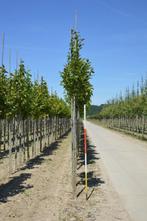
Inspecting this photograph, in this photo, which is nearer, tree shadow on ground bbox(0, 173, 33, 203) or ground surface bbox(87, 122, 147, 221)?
ground surface bbox(87, 122, 147, 221)

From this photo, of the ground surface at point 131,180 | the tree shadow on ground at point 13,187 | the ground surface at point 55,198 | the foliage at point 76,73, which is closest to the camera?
the ground surface at point 55,198

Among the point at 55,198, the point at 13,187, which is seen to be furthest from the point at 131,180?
the point at 13,187

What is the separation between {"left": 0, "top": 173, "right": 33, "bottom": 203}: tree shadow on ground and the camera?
12.8 meters

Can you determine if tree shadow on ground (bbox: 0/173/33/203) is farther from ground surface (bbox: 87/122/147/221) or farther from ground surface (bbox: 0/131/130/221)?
ground surface (bbox: 87/122/147/221)

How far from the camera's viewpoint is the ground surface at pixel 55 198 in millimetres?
10321

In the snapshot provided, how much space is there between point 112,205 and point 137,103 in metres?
44.0

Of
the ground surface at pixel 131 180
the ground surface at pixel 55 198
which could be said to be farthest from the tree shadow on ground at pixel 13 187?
the ground surface at pixel 131 180

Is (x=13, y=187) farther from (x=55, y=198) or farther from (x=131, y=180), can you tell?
(x=131, y=180)

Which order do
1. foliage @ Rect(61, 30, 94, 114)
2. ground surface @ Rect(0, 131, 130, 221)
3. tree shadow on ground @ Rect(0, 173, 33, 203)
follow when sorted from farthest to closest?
foliage @ Rect(61, 30, 94, 114) < tree shadow on ground @ Rect(0, 173, 33, 203) < ground surface @ Rect(0, 131, 130, 221)

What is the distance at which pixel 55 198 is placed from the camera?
12367 millimetres

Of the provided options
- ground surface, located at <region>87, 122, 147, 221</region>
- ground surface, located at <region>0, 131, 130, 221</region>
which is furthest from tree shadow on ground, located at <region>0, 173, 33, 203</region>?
ground surface, located at <region>87, 122, 147, 221</region>

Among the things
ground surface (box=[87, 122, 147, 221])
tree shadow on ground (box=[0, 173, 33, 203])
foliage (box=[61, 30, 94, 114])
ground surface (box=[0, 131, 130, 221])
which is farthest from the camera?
foliage (box=[61, 30, 94, 114])

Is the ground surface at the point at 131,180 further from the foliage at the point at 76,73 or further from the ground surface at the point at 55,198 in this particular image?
the foliage at the point at 76,73

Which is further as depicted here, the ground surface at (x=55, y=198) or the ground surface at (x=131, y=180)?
the ground surface at (x=131, y=180)
